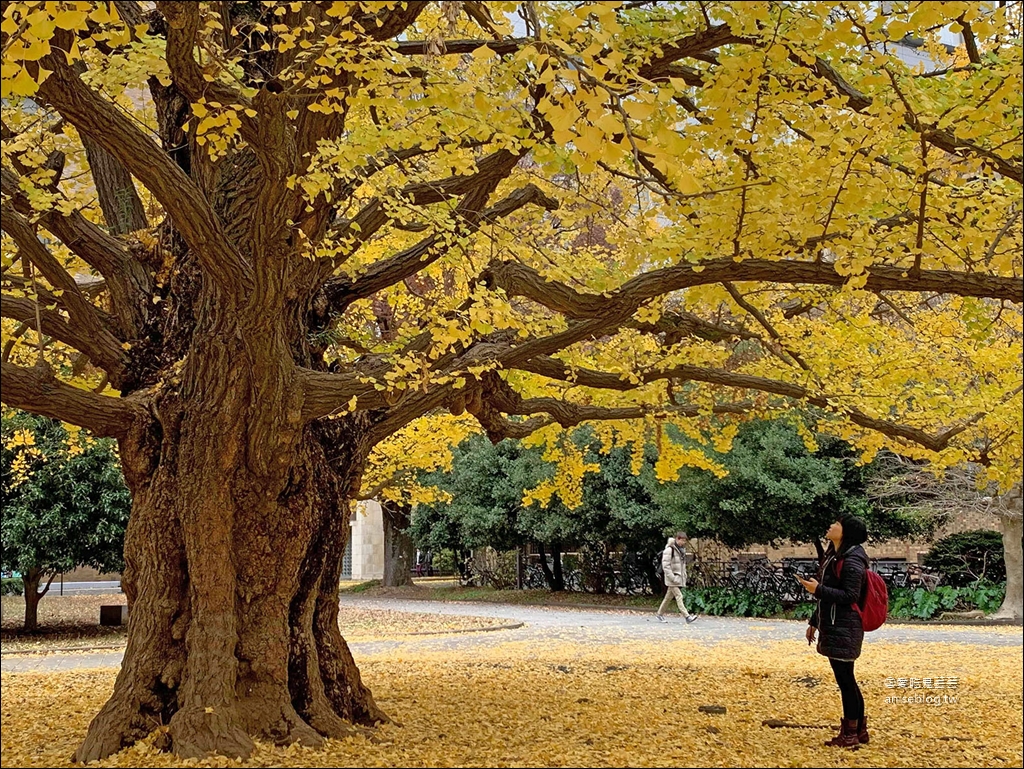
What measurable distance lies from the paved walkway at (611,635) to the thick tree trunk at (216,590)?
6.83m

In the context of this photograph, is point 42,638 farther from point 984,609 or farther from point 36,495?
point 984,609

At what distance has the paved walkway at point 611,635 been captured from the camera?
12.9 meters

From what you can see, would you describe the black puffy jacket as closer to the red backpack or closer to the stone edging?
the red backpack

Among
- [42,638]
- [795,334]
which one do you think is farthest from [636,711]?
[42,638]

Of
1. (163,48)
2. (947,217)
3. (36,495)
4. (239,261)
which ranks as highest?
(163,48)

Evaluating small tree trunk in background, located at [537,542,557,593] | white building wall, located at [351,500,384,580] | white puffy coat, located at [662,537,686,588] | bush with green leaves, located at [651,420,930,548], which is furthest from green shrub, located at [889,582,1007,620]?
white building wall, located at [351,500,384,580]

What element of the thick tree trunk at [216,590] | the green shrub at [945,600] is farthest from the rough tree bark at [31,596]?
the green shrub at [945,600]

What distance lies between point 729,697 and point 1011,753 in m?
2.52

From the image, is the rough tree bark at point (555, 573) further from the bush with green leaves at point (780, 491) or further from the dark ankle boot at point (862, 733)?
the dark ankle boot at point (862, 733)

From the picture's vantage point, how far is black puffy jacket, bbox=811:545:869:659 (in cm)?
556

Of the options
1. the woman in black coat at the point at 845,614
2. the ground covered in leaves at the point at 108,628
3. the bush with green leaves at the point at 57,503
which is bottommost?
the ground covered in leaves at the point at 108,628

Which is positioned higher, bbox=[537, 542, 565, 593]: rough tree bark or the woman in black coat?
the woman in black coat

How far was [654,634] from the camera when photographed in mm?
15117

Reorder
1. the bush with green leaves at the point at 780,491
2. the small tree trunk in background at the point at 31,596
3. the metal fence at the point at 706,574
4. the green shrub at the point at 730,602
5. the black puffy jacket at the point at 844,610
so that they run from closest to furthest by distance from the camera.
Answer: the black puffy jacket at the point at 844,610 < the small tree trunk in background at the point at 31,596 < the bush with green leaves at the point at 780,491 < the green shrub at the point at 730,602 < the metal fence at the point at 706,574
